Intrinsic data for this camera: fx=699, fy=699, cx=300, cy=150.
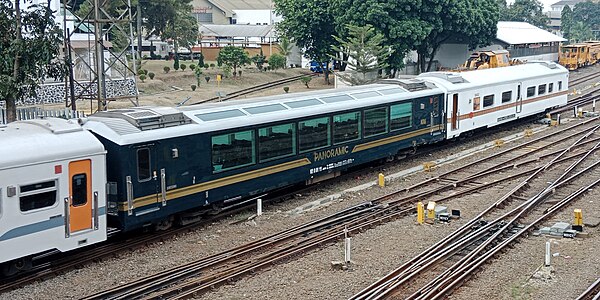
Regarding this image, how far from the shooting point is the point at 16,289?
12.3 meters

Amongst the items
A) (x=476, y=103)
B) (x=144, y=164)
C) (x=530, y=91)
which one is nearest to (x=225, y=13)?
(x=530, y=91)

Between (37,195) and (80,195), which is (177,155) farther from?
(37,195)

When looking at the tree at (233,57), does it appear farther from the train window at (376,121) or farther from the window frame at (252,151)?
the window frame at (252,151)

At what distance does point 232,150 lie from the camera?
1659cm

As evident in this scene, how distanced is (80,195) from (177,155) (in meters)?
2.57

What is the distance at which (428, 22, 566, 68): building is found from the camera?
5856 cm

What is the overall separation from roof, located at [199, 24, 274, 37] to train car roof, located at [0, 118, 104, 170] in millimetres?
68369

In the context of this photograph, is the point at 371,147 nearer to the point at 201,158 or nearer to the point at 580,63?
the point at 201,158

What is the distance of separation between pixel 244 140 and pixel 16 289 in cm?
641

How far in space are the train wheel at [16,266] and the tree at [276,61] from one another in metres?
49.2

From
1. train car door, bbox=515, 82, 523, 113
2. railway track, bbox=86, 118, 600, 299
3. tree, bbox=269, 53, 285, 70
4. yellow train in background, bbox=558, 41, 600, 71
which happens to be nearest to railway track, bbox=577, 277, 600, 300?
railway track, bbox=86, 118, 600, 299

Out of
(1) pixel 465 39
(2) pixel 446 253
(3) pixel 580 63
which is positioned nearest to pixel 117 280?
(2) pixel 446 253

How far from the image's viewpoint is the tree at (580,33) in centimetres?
10860

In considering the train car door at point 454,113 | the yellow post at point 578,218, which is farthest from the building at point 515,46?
the yellow post at point 578,218
